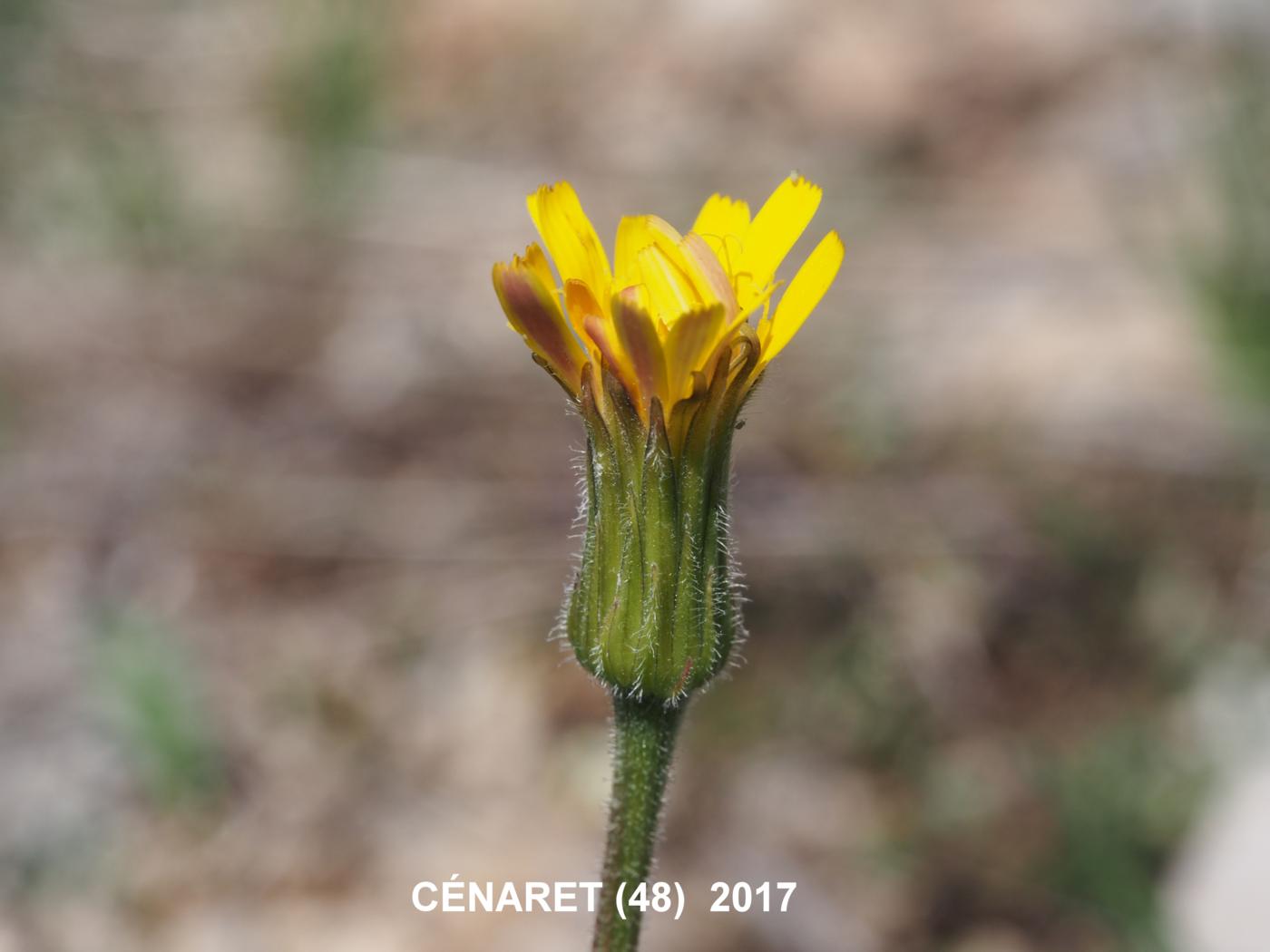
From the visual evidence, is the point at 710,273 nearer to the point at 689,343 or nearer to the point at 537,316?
the point at 689,343

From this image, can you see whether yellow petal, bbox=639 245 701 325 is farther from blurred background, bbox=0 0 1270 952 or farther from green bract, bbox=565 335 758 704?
blurred background, bbox=0 0 1270 952

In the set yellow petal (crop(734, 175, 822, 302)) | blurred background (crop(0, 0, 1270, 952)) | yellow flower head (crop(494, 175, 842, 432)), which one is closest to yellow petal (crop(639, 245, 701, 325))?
yellow flower head (crop(494, 175, 842, 432))

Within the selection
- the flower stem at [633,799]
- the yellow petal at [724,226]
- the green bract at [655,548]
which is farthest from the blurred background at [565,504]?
the flower stem at [633,799]

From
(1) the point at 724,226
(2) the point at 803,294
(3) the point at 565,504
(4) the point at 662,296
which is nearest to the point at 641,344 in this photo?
(4) the point at 662,296

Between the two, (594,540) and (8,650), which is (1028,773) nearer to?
(594,540)

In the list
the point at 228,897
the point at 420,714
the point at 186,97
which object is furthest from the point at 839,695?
the point at 186,97

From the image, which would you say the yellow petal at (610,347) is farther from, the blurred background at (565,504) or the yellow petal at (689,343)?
the blurred background at (565,504)
